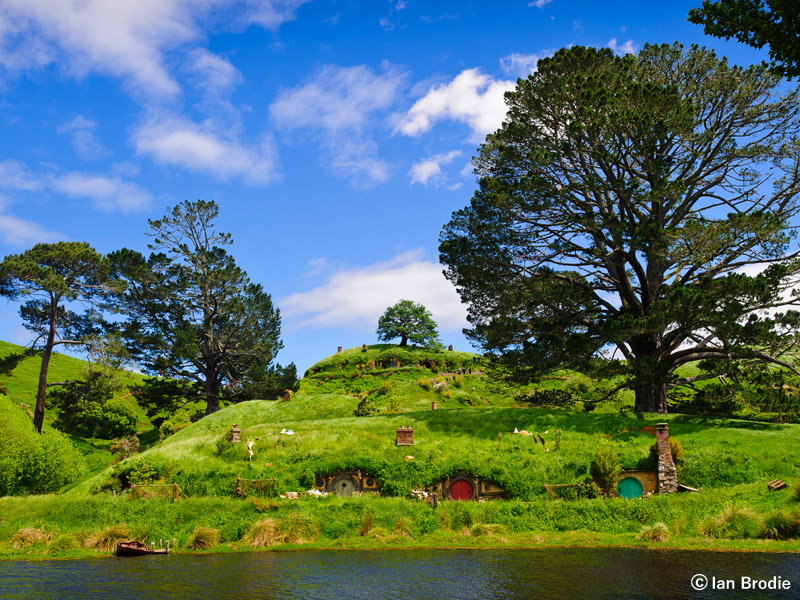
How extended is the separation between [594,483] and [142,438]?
44326 millimetres

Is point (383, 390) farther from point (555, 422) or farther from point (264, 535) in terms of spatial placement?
point (264, 535)

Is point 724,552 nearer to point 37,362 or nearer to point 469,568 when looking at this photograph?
point 469,568

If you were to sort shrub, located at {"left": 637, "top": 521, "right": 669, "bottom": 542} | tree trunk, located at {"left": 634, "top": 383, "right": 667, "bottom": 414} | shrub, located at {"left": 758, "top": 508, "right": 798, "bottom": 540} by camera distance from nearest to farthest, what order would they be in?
1. shrub, located at {"left": 758, "top": 508, "right": 798, "bottom": 540}
2. shrub, located at {"left": 637, "top": 521, "right": 669, "bottom": 542}
3. tree trunk, located at {"left": 634, "top": 383, "right": 667, "bottom": 414}

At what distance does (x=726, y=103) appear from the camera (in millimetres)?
37688

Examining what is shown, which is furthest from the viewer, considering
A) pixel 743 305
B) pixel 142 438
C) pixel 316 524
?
pixel 142 438

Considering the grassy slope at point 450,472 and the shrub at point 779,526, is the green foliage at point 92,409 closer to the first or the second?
the grassy slope at point 450,472

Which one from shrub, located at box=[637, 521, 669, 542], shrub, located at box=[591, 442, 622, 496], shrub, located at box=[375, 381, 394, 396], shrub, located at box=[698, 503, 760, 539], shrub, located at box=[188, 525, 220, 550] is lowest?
shrub, located at box=[188, 525, 220, 550]

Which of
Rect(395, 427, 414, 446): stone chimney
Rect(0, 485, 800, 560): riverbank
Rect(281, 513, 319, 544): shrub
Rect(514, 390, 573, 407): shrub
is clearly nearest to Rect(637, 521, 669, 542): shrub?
Rect(0, 485, 800, 560): riverbank

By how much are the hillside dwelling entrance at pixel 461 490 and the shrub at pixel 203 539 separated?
11632mm

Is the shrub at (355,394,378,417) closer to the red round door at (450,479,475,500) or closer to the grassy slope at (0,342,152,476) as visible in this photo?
the red round door at (450,479,475,500)

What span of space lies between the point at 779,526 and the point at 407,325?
78043 mm

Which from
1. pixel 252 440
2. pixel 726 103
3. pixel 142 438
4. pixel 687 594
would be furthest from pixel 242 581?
pixel 142 438

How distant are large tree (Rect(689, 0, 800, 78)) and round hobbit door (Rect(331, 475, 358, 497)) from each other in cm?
2538

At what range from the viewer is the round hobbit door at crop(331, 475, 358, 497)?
31.1 m
